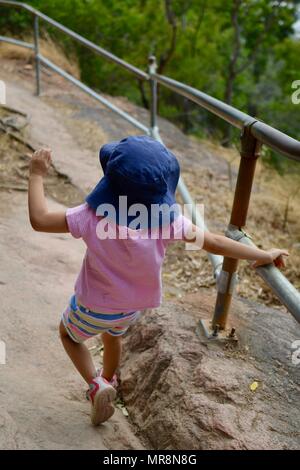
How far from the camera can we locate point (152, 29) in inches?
533

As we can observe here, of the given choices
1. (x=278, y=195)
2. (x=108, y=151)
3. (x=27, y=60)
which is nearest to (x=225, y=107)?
(x=108, y=151)

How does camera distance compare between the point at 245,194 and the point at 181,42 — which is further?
the point at 181,42

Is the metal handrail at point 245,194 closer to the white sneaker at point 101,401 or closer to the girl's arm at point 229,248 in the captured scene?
the girl's arm at point 229,248

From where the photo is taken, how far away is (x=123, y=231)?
179cm

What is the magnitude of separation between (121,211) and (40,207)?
27 cm

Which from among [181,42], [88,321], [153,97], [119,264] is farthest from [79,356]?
[181,42]

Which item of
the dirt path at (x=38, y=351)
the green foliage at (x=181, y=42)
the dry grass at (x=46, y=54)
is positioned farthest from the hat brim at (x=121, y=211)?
the green foliage at (x=181, y=42)

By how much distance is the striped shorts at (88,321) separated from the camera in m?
1.96

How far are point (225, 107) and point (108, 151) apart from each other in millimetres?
627

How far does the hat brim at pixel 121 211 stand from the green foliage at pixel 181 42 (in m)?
7.56

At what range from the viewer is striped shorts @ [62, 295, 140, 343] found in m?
1.96

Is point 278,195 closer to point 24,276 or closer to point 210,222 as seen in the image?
point 210,222

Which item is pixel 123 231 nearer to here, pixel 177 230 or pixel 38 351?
pixel 177 230

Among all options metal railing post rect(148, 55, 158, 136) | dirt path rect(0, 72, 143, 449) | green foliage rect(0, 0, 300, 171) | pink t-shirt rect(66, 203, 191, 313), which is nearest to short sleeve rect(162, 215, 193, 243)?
pink t-shirt rect(66, 203, 191, 313)
